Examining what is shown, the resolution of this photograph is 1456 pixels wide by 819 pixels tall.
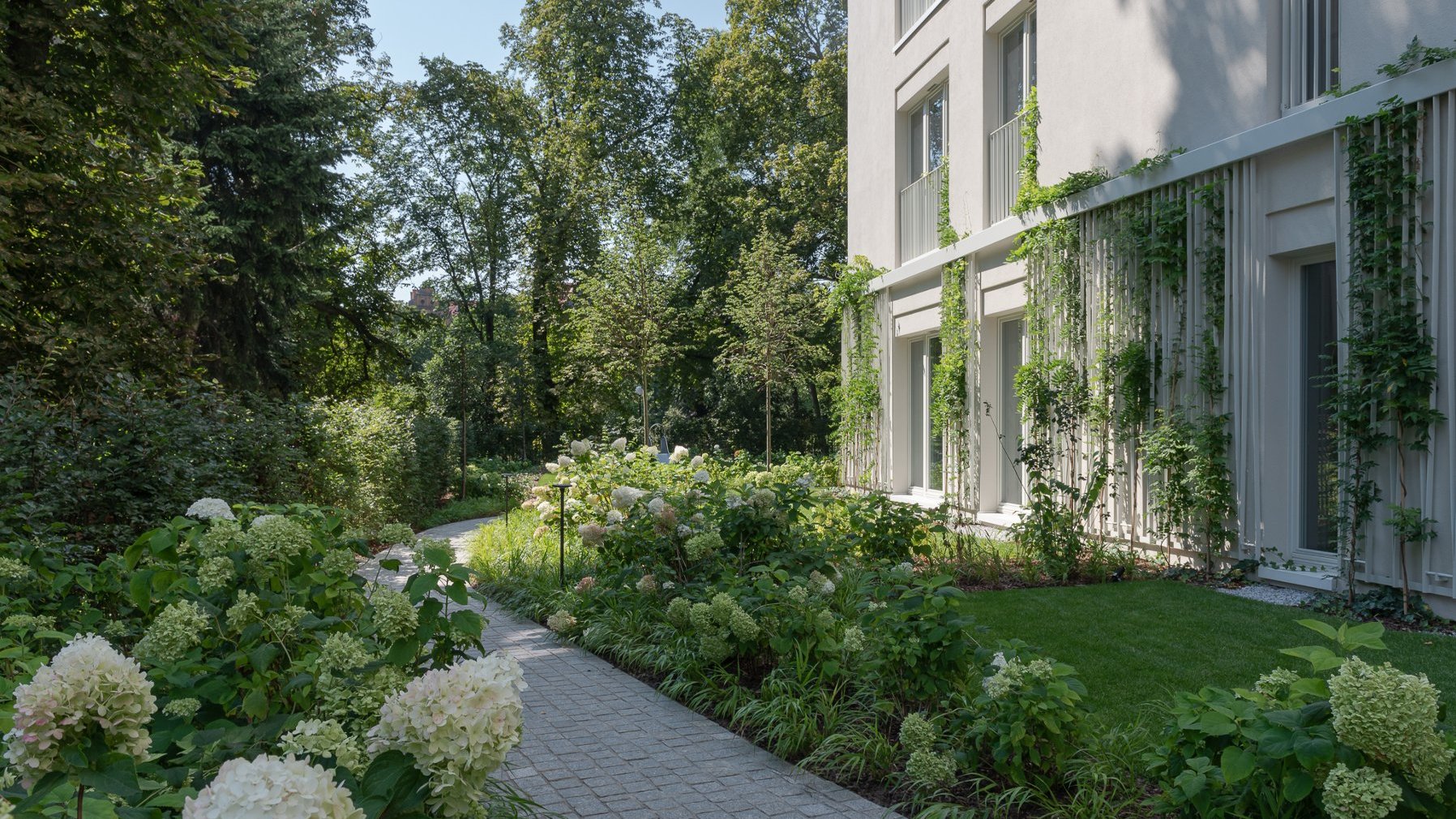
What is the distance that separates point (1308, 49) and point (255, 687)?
326 inches

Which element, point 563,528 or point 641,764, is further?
point 563,528

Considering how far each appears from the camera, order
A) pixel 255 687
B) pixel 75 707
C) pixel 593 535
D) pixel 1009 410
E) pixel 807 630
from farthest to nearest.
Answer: pixel 1009 410, pixel 593 535, pixel 807 630, pixel 255 687, pixel 75 707

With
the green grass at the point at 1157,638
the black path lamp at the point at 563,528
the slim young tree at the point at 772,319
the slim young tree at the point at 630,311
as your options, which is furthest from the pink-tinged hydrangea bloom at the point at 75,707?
the slim young tree at the point at 630,311

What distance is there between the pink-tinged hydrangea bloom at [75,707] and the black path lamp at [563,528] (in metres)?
6.26

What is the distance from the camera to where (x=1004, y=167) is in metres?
11.7

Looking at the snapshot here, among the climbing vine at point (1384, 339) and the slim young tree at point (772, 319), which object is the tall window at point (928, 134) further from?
the climbing vine at point (1384, 339)

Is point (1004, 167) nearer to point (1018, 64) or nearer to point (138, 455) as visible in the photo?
point (1018, 64)

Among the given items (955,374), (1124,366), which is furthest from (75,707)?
(955,374)

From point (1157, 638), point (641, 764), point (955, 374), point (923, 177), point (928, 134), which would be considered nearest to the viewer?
point (641, 764)

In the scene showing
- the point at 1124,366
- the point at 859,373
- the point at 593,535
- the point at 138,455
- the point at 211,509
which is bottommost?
the point at 593,535

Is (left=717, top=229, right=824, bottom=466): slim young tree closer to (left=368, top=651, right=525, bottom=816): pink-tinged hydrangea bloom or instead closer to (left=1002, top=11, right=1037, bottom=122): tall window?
(left=1002, top=11, right=1037, bottom=122): tall window

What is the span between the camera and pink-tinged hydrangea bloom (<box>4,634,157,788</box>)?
1.73 metres

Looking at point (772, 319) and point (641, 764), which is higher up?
point (772, 319)

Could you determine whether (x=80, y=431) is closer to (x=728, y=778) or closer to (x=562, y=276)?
(x=728, y=778)
